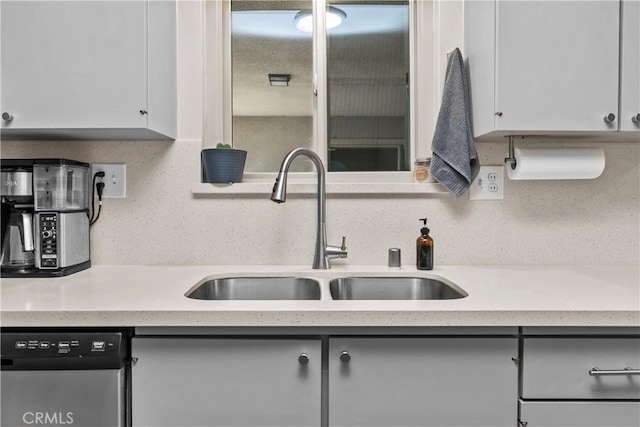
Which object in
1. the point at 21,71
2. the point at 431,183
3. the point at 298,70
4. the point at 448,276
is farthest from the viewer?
the point at 298,70

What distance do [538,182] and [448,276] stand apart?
1.97 ft

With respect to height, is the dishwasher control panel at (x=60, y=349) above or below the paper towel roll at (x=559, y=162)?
below

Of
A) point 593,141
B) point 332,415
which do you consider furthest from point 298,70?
point 332,415

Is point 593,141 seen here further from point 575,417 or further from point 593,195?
point 575,417

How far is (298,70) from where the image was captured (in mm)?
1741

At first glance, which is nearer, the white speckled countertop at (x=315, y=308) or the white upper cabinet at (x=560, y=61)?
the white speckled countertop at (x=315, y=308)

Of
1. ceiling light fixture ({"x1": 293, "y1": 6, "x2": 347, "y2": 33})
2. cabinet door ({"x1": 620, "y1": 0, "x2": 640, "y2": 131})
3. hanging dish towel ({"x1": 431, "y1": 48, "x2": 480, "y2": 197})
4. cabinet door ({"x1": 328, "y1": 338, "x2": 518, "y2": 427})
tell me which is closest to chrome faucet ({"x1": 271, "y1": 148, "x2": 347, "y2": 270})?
hanging dish towel ({"x1": 431, "y1": 48, "x2": 480, "y2": 197})

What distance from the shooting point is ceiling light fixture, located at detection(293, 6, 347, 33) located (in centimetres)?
174

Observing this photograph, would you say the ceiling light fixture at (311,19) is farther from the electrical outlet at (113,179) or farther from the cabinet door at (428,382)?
the cabinet door at (428,382)

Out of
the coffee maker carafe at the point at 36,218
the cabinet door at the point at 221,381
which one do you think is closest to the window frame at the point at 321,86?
the coffee maker carafe at the point at 36,218

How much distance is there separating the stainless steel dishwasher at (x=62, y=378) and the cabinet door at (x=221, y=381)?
0.06 metres

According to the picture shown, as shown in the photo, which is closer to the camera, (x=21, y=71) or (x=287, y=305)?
(x=287, y=305)

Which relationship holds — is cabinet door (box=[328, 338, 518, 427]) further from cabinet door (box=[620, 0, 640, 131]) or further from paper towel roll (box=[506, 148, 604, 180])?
cabinet door (box=[620, 0, 640, 131])

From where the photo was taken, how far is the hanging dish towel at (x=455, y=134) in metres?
1.47
